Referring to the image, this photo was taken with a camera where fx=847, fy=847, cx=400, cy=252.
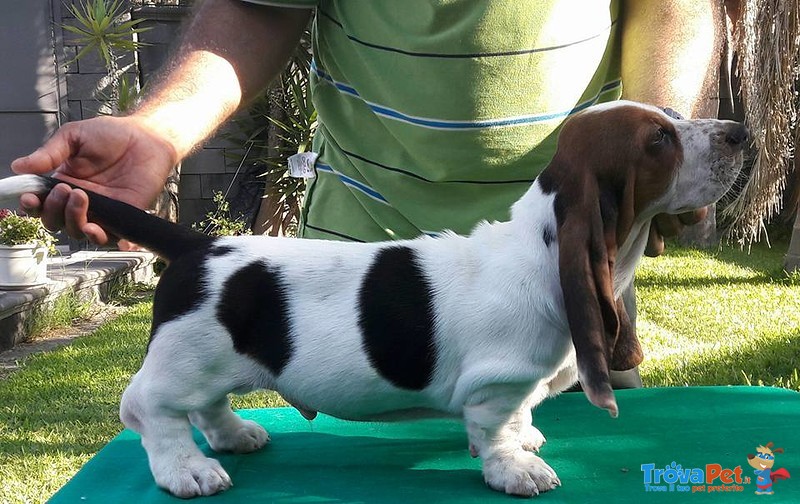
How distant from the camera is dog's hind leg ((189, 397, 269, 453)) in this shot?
1.93 m

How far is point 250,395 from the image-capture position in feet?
17.8

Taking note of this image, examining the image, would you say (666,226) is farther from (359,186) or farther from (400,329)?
(359,186)

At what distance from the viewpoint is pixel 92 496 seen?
5.89 feet

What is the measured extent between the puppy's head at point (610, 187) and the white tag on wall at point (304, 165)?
1.11 metres

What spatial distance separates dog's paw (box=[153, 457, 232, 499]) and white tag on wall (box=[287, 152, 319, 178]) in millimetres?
1152

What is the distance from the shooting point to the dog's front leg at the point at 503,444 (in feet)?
5.45

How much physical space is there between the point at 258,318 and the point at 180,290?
0.56 ft

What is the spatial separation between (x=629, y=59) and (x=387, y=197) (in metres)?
0.79

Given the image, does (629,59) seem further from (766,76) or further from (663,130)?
(766,76)

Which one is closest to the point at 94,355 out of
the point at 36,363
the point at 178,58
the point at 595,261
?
the point at 36,363

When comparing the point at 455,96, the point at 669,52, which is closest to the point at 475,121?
the point at 455,96

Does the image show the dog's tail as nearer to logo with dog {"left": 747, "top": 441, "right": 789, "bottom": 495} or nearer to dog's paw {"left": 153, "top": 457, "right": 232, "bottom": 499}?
dog's paw {"left": 153, "top": 457, "right": 232, "bottom": 499}

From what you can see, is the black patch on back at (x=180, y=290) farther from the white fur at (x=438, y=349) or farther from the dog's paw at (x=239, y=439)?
the dog's paw at (x=239, y=439)

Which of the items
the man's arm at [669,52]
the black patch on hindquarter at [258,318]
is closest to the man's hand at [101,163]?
the black patch on hindquarter at [258,318]
